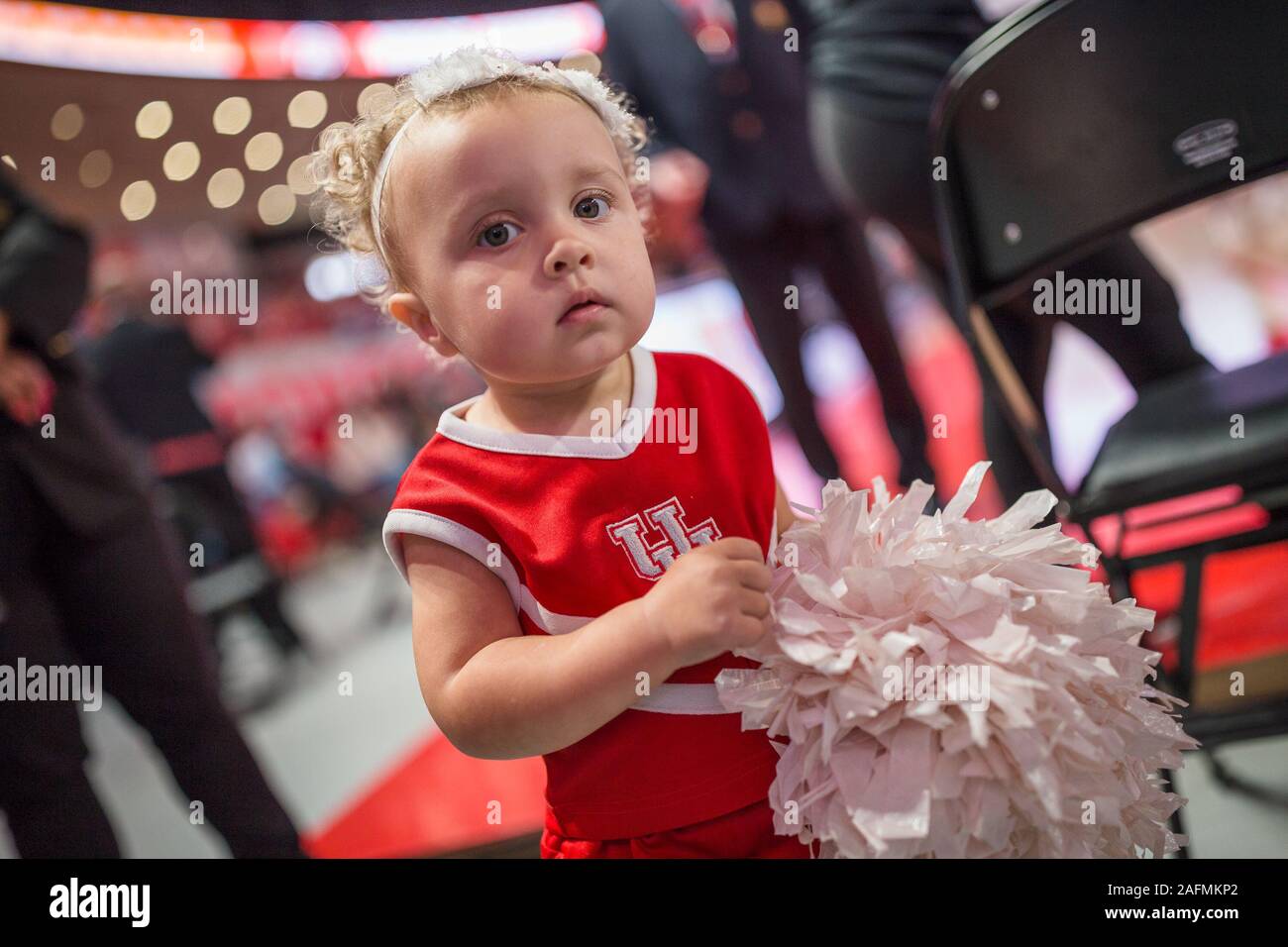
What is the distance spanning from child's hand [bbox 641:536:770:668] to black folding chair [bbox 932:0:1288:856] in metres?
0.58

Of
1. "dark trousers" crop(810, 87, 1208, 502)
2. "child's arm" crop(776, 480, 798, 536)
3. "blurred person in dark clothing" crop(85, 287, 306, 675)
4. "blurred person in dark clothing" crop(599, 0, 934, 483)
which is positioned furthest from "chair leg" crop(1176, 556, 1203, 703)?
"blurred person in dark clothing" crop(85, 287, 306, 675)

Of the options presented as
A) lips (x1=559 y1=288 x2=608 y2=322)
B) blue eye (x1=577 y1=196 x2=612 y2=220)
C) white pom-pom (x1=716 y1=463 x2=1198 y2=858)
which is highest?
blue eye (x1=577 y1=196 x2=612 y2=220)

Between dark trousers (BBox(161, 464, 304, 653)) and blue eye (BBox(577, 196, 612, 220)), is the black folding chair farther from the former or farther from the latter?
dark trousers (BBox(161, 464, 304, 653))

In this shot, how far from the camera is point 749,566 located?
610 mm

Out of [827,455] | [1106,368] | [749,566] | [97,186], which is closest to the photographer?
[749,566]

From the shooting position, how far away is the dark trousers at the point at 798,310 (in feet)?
6.10

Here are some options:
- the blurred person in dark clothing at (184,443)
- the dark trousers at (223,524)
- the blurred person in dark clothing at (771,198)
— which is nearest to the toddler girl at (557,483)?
the blurred person in dark clothing at (771,198)

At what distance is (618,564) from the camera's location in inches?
27.5

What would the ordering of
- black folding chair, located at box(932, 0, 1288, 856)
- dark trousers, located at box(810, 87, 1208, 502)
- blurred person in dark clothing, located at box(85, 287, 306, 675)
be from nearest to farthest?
black folding chair, located at box(932, 0, 1288, 856)
dark trousers, located at box(810, 87, 1208, 502)
blurred person in dark clothing, located at box(85, 287, 306, 675)

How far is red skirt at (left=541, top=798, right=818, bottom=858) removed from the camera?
0.72m
